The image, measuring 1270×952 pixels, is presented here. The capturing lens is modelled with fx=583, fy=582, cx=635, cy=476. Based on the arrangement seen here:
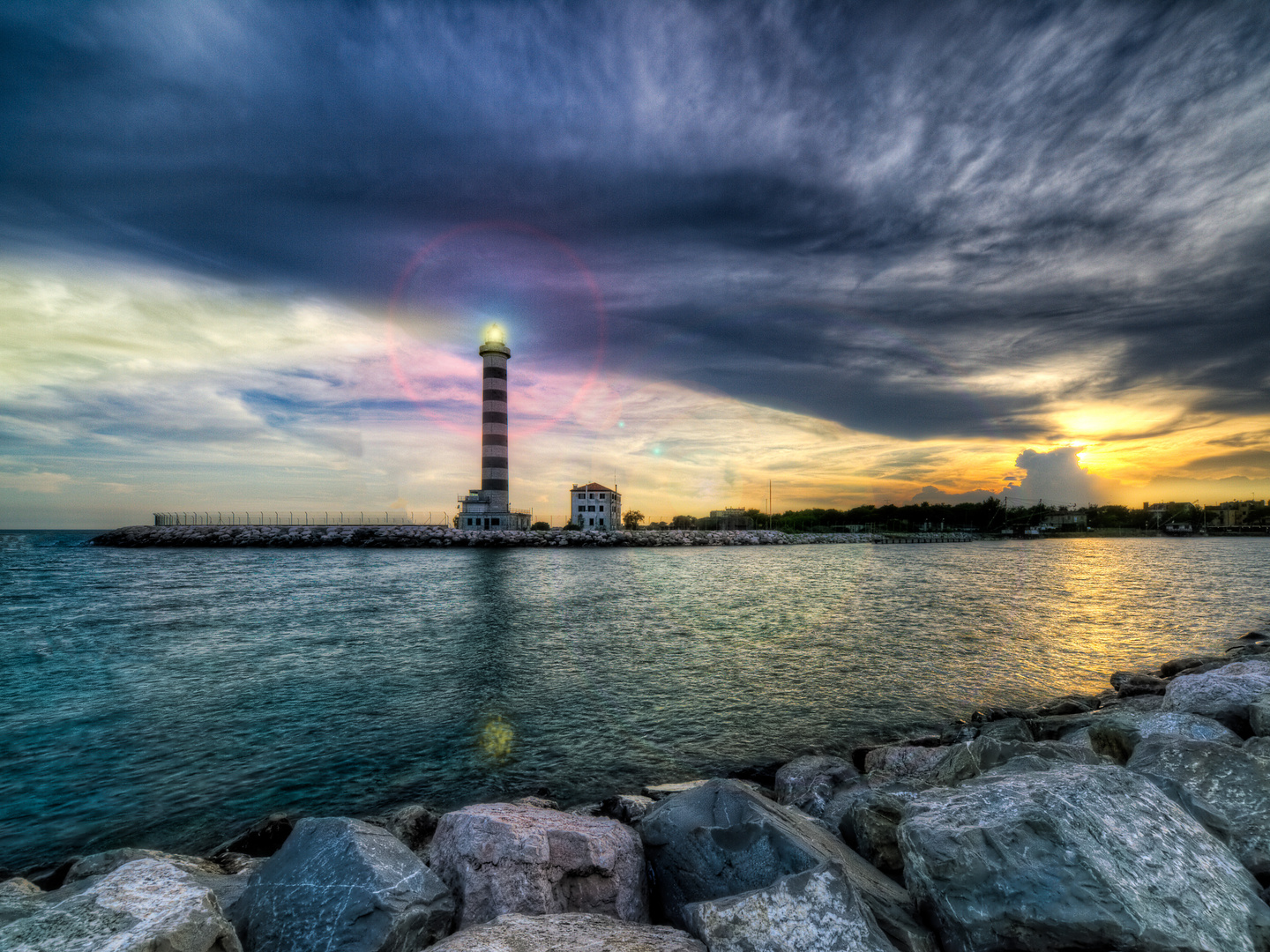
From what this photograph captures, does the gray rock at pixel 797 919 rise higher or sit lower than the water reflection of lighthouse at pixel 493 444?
lower

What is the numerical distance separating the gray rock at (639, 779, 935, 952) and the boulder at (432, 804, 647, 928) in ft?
0.78

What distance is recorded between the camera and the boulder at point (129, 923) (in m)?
2.84

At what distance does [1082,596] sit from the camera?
102 feet

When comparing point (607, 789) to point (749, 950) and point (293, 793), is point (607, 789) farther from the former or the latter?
point (749, 950)

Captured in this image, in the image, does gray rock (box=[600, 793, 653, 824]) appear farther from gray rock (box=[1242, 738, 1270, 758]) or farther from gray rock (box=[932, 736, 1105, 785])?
gray rock (box=[1242, 738, 1270, 758])

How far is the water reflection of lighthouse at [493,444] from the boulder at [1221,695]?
70.6 metres

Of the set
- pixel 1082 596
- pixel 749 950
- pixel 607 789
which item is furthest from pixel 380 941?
pixel 1082 596

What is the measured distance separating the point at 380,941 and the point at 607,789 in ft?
17.4

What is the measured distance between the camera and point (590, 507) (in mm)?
100938

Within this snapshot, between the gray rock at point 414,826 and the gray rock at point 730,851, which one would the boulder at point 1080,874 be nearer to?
the gray rock at point 730,851

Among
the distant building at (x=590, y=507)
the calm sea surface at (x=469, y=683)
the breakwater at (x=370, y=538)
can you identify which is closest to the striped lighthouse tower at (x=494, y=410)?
the breakwater at (x=370, y=538)

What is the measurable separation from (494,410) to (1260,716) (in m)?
72.3

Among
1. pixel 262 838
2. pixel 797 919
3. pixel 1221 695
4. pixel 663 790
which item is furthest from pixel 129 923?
pixel 1221 695

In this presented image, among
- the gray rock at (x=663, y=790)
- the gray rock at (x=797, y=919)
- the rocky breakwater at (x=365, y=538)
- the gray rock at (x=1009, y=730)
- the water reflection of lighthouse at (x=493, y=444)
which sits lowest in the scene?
the gray rock at (x=663, y=790)
